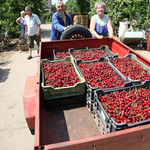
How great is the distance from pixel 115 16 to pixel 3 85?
933 centimetres

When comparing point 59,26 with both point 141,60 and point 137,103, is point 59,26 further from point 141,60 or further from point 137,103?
point 137,103

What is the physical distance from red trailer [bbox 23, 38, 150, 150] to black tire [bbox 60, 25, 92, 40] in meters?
1.44

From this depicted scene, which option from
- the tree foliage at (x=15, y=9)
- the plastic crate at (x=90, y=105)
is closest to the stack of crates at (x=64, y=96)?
the plastic crate at (x=90, y=105)

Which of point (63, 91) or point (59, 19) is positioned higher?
point (59, 19)

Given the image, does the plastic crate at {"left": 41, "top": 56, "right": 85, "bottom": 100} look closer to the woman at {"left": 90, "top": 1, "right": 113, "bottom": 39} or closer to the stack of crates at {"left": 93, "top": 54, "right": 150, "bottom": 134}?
the stack of crates at {"left": 93, "top": 54, "right": 150, "bottom": 134}

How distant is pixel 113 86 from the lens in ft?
7.59

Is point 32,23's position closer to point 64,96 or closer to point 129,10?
point 64,96

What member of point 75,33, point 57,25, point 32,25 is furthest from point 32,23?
point 75,33

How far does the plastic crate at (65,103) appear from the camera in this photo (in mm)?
2257

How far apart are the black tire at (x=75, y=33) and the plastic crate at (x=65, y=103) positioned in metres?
2.49

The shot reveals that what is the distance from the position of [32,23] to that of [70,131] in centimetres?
553

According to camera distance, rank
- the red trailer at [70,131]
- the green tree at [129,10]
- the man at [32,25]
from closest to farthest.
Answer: the red trailer at [70,131], the man at [32,25], the green tree at [129,10]

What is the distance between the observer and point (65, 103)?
2334 mm

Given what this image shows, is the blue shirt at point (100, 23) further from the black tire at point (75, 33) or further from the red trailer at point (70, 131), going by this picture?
the red trailer at point (70, 131)
